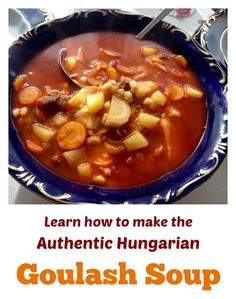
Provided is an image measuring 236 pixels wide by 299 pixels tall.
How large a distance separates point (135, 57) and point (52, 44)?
0.26 m

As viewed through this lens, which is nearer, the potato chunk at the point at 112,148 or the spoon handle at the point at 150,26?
the potato chunk at the point at 112,148

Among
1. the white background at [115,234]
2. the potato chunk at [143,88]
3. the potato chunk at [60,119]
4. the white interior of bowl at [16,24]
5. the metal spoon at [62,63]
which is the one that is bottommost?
the white background at [115,234]

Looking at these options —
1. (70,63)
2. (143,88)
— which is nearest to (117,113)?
(143,88)

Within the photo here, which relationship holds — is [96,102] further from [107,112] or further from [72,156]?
[72,156]

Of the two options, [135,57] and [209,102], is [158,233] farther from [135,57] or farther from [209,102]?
[135,57]

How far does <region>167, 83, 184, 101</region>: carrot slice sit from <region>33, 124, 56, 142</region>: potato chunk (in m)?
0.37

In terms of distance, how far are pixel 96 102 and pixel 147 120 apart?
15 centimetres

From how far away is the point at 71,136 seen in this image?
122 cm

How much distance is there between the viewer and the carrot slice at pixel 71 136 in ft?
3.98

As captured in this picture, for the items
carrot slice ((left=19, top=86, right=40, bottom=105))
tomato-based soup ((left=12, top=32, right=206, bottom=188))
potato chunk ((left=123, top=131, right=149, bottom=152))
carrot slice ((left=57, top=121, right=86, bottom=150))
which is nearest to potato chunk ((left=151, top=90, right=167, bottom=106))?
tomato-based soup ((left=12, top=32, right=206, bottom=188))

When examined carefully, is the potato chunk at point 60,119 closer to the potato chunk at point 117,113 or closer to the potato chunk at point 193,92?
the potato chunk at point 117,113

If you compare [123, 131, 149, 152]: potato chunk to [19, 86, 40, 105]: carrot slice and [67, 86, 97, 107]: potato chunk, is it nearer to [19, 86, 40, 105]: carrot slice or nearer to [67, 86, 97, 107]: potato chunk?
[67, 86, 97, 107]: potato chunk

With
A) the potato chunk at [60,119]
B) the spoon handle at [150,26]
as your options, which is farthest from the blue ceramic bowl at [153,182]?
the potato chunk at [60,119]

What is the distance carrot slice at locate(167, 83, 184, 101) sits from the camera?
133 cm
